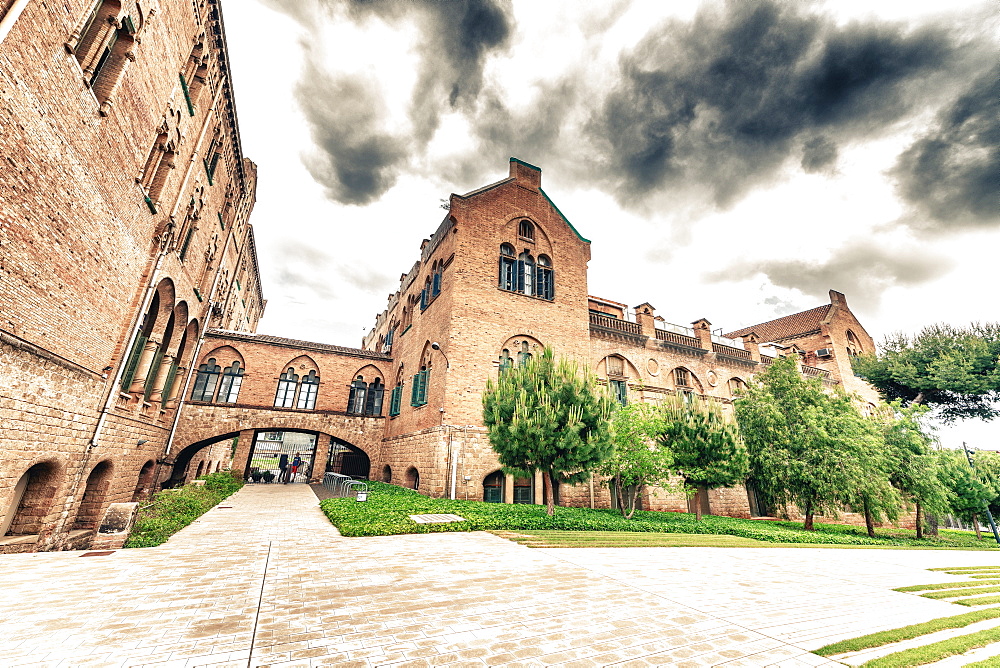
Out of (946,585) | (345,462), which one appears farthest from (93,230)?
(345,462)

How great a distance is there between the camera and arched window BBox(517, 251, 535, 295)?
1948 centimetres

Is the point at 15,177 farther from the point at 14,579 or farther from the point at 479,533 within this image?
the point at 479,533

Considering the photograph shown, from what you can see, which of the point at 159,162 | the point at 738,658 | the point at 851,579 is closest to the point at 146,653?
the point at 738,658

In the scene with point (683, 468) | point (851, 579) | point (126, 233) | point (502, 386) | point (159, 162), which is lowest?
point (851, 579)

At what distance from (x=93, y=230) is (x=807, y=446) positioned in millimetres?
23514

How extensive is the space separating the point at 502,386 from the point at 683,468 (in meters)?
7.84

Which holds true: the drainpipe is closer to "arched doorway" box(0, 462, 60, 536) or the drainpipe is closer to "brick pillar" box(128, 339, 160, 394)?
"arched doorway" box(0, 462, 60, 536)

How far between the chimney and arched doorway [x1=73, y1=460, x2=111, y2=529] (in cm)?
1942

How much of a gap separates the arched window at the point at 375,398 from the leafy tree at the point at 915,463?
24.3m

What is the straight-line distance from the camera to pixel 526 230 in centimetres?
2077

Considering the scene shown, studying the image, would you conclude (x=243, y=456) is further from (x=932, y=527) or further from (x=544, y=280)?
(x=932, y=527)

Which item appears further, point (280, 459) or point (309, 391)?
point (280, 459)

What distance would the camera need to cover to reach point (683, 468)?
1538 cm

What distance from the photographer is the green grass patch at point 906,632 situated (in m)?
3.65
